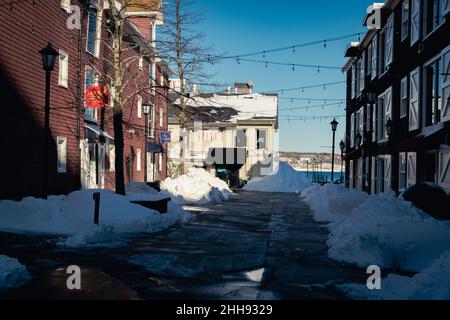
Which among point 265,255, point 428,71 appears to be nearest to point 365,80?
point 428,71

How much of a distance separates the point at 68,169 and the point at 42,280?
1376 cm

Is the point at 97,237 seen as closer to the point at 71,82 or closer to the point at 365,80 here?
Answer: the point at 71,82

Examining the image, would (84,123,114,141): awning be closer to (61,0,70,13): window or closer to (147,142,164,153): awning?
(61,0,70,13): window

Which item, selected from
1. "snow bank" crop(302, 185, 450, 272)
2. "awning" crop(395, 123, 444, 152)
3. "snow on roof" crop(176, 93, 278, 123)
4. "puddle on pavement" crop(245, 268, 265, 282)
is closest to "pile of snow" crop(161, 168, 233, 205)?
"awning" crop(395, 123, 444, 152)

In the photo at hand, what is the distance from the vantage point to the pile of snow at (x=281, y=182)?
42.7 metres

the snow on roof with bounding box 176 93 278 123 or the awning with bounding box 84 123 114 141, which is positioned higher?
the snow on roof with bounding box 176 93 278 123

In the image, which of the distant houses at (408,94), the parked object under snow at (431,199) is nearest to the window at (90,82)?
the distant houses at (408,94)

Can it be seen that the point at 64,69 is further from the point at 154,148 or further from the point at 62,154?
the point at 154,148

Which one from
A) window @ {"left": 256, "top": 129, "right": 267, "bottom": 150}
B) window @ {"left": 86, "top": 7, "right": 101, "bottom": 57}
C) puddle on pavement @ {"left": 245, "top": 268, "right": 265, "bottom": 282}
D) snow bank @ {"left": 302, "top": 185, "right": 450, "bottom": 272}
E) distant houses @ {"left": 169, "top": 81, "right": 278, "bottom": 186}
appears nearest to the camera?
puddle on pavement @ {"left": 245, "top": 268, "right": 265, "bottom": 282}

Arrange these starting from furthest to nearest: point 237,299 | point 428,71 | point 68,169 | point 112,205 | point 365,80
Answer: point 365,80 → point 68,169 → point 428,71 → point 112,205 → point 237,299

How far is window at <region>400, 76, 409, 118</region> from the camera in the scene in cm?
1962

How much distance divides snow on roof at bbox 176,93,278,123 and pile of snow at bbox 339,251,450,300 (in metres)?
41.1

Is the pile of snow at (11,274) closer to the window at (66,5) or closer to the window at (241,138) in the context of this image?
the window at (66,5)

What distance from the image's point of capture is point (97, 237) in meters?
11.0
